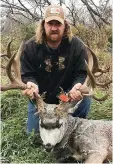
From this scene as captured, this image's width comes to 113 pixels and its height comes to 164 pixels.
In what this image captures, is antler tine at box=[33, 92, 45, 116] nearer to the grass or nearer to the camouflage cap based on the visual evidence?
the grass

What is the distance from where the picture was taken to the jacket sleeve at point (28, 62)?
6.65 m

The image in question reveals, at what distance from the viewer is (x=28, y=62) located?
6.72 metres

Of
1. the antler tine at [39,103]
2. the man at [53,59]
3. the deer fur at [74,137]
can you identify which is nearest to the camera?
the deer fur at [74,137]

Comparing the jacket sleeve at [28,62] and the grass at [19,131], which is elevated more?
the jacket sleeve at [28,62]

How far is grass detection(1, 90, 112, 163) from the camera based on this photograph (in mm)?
6039

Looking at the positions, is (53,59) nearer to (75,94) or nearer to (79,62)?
(79,62)

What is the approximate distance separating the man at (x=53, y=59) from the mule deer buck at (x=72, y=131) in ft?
1.48

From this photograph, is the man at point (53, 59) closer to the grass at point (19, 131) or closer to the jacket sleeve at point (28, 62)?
the jacket sleeve at point (28, 62)

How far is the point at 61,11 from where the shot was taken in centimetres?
666

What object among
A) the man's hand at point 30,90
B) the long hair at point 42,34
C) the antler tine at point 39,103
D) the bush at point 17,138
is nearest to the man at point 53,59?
the long hair at point 42,34

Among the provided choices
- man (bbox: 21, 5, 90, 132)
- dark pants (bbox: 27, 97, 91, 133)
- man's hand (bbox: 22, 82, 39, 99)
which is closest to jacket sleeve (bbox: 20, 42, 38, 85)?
man (bbox: 21, 5, 90, 132)

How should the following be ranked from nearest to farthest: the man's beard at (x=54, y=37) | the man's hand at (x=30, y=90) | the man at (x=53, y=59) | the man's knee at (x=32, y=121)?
the man's hand at (x=30, y=90) → the man's beard at (x=54, y=37) → the man at (x=53, y=59) → the man's knee at (x=32, y=121)

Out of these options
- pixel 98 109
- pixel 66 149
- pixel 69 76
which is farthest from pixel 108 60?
pixel 66 149

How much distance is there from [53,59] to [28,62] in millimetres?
353
